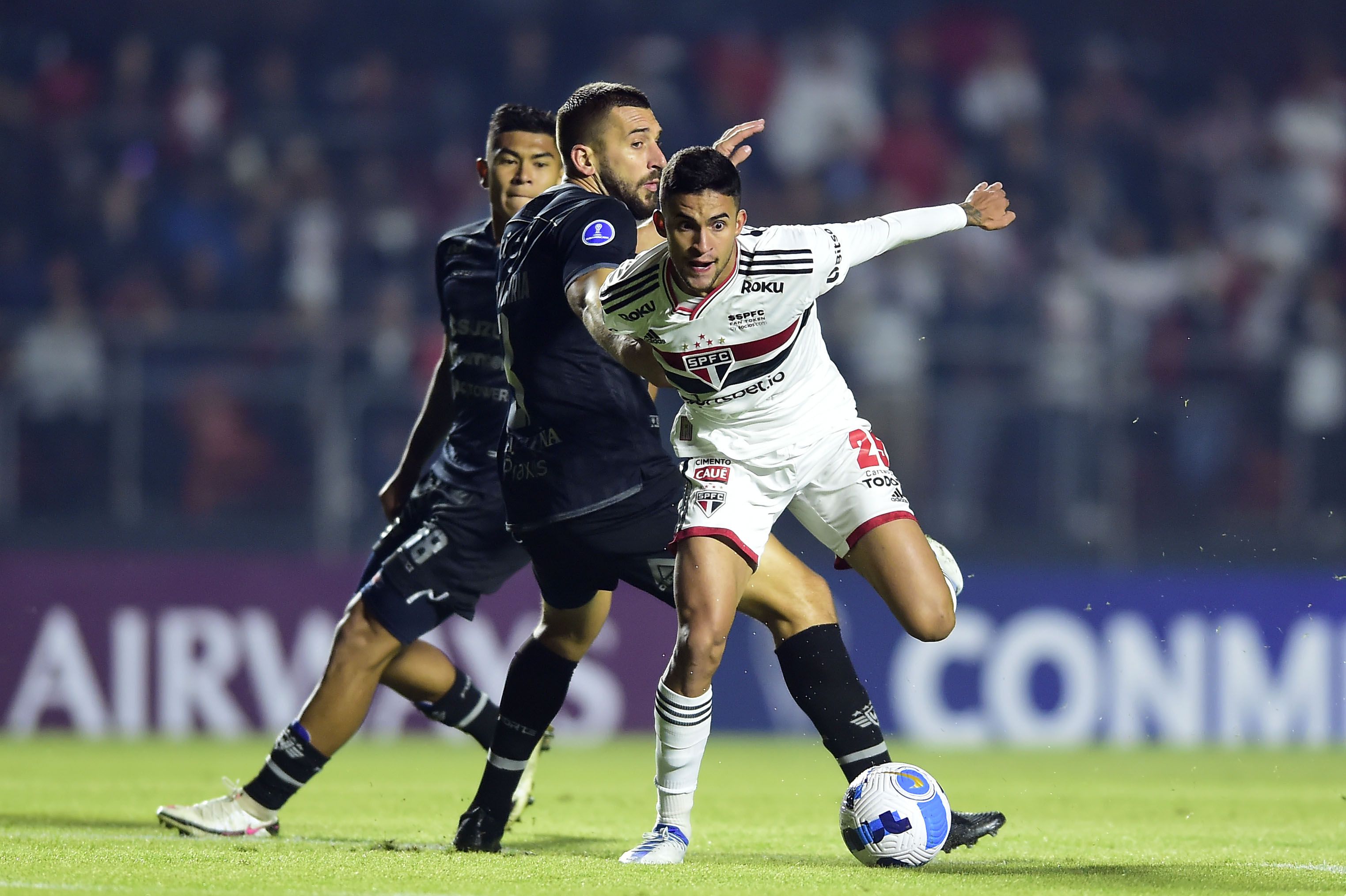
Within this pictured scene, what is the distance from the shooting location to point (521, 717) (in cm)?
542

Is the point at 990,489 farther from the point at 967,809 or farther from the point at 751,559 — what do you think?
the point at 751,559

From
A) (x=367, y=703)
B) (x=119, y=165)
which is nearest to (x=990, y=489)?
(x=367, y=703)

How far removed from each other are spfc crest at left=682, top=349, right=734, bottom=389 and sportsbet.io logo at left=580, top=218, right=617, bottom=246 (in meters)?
0.43

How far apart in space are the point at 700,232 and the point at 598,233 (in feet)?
1.43

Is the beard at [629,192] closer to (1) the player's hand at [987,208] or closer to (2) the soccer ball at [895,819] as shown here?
(1) the player's hand at [987,208]

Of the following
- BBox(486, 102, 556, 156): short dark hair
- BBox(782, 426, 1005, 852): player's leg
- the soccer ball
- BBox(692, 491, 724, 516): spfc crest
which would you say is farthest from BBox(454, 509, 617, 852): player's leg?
BBox(486, 102, 556, 156): short dark hair

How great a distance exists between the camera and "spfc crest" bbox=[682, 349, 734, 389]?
4.96 metres

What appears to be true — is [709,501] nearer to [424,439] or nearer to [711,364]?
[711,364]

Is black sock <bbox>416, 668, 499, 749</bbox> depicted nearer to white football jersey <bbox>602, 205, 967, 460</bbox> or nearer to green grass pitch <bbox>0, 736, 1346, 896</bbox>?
green grass pitch <bbox>0, 736, 1346, 896</bbox>

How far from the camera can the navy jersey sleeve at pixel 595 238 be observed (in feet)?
16.6

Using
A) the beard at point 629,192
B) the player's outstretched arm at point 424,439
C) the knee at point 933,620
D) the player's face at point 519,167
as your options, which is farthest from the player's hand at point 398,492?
the knee at point 933,620

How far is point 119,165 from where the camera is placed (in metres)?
13.3

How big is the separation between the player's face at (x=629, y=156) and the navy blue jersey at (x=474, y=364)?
78cm

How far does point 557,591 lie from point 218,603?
587 cm
